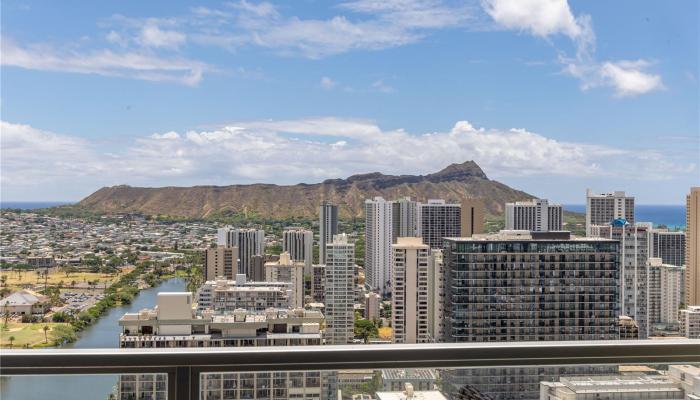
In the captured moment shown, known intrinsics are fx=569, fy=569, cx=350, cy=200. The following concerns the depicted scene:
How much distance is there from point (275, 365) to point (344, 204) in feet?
16.6

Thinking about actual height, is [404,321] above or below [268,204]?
below

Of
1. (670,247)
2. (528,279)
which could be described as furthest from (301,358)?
(528,279)

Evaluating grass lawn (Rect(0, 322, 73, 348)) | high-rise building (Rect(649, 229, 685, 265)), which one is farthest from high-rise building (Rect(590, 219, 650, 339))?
grass lawn (Rect(0, 322, 73, 348))

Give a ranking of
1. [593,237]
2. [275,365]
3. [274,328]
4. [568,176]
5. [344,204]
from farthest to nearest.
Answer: [593,237]
[344,204]
[568,176]
[274,328]
[275,365]

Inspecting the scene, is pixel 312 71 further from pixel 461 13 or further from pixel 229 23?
pixel 461 13

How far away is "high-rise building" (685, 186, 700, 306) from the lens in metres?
4.35

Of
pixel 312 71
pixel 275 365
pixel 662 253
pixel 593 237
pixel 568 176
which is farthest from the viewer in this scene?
pixel 312 71

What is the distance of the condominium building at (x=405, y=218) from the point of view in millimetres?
6584

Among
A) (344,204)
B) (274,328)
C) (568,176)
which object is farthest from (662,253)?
(274,328)

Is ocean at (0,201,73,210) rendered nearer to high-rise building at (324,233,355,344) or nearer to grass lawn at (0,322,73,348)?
grass lawn at (0,322,73,348)

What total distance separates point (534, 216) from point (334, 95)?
3398 mm

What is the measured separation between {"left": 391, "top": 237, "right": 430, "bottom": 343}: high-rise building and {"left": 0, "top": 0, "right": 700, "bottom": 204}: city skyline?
93 centimetres

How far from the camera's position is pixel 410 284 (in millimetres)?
6453

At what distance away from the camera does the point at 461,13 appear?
22.0ft
